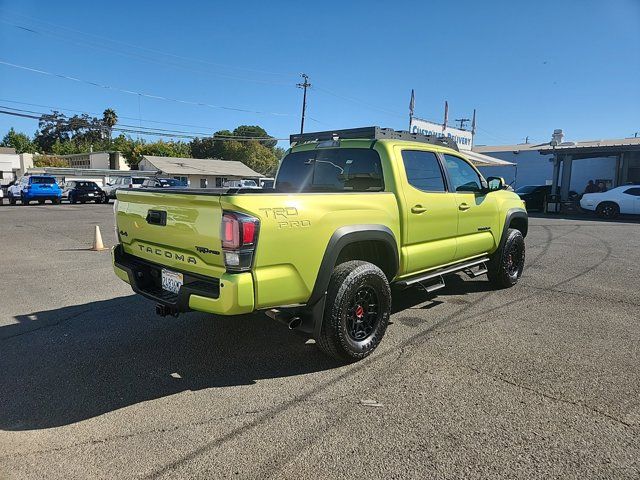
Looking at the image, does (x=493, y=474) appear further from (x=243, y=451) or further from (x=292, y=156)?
(x=292, y=156)

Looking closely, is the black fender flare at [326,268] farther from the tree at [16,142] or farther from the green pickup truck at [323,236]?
the tree at [16,142]

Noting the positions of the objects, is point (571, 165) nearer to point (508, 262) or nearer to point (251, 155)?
point (508, 262)

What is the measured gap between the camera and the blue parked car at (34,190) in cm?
2638

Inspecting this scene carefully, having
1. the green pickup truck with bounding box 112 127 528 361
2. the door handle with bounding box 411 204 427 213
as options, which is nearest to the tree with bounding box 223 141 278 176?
the green pickup truck with bounding box 112 127 528 361

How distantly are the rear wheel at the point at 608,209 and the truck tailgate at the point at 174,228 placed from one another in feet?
69.8

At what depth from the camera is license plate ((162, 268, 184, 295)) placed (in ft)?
11.3

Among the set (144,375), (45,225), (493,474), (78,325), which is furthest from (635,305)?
(45,225)

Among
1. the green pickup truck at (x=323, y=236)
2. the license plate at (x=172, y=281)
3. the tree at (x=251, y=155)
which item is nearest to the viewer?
the green pickup truck at (x=323, y=236)

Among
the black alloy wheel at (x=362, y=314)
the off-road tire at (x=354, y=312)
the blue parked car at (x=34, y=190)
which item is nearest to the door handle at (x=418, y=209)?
the off-road tire at (x=354, y=312)

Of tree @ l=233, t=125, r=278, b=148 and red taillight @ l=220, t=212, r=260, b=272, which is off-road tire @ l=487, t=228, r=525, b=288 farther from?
tree @ l=233, t=125, r=278, b=148

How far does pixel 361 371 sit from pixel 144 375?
5.78 ft

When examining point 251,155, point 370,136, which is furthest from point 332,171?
point 251,155

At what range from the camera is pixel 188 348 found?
410 cm

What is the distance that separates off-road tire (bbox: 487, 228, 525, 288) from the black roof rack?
163 centimetres
